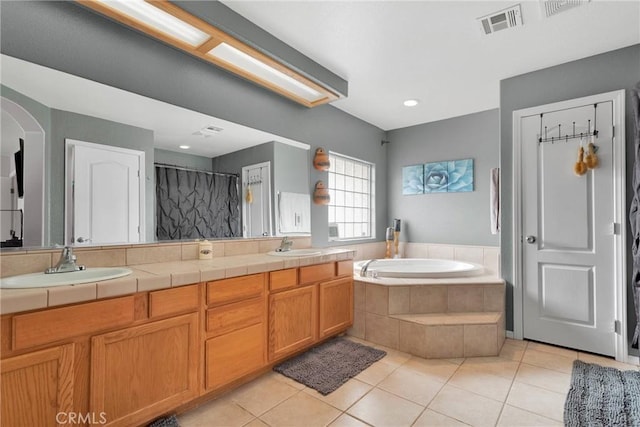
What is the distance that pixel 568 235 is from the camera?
258 cm

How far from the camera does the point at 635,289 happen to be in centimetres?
224

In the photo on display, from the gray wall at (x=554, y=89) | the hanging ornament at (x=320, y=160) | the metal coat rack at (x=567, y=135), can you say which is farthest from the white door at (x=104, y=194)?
the metal coat rack at (x=567, y=135)

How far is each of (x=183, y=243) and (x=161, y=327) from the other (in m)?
0.74

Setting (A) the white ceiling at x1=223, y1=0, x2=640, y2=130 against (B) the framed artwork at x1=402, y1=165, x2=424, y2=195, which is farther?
(B) the framed artwork at x1=402, y1=165, x2=424, y2=195

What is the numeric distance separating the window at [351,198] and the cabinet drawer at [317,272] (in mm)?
1012

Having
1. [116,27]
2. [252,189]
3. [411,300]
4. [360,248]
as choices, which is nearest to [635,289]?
[411,300]

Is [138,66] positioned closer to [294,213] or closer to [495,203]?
[294,213]

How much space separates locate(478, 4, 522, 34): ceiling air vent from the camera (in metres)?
1.97

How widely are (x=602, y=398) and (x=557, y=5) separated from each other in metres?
2.39

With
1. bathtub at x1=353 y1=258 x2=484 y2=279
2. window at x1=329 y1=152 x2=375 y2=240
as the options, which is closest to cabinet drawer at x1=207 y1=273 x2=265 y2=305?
bathtub at x1=353 y1=258 x2=484 y2=279

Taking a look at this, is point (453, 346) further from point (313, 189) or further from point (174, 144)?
point (174, 144)

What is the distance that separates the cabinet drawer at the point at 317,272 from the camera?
2385 millimetres

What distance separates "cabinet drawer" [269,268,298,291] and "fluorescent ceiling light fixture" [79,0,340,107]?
59.0 inches

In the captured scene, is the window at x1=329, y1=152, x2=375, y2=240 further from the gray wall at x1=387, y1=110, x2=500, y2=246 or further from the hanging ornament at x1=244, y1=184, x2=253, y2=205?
the hanging ornament at x1=244, y1=184, x2=253, y2=205
